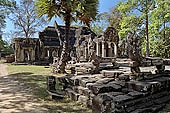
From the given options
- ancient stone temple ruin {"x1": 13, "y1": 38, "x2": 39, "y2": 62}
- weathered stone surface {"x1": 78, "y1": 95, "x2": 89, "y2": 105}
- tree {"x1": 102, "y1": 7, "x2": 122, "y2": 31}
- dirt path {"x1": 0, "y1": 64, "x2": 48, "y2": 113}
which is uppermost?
tree {"x1": 102, "y1": 7, "x2": 122, "y2": 31}

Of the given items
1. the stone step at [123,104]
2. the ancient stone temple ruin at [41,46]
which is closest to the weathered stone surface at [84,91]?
the stone step at [123,104]

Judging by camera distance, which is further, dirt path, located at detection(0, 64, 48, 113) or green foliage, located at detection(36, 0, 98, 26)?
green foliage, located at detection(36, 0, 98, 26)

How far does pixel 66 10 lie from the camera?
38.2 feet

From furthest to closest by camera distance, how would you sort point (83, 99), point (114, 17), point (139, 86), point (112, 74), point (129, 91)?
point (114, 17) → point (112, 74) → point (83, 99) → point (129, 91) → point (139, 86)

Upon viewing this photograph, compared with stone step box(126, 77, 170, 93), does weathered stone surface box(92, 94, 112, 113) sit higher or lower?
lower

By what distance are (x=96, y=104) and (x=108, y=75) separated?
2074 mm

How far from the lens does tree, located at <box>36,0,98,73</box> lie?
11297mm

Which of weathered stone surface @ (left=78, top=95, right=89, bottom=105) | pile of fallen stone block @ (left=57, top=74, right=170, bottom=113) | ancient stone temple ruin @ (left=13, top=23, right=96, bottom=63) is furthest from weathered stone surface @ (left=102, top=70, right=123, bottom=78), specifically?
ancient stone temple ruin @ (left=13, top=23, right=96, bottom=63)

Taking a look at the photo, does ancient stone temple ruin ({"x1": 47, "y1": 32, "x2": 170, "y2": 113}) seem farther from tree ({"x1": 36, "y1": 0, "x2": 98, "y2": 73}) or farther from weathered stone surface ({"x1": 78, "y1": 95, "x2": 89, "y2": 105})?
tree ({"x1": 36, "y1": 0, "x2": 98, "y2": 73})

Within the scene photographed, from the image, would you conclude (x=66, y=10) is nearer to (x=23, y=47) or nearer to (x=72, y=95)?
(x=72, y=95)

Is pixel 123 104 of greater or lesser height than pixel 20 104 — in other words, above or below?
above

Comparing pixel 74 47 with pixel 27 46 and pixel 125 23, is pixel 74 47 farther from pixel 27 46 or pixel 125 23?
pixel 125 23

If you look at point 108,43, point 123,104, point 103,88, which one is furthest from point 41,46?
point 123,104

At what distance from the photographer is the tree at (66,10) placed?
1130 centimetres
